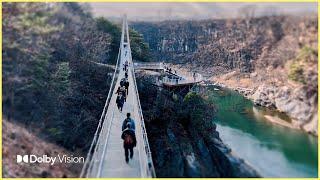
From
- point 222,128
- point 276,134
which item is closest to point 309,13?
point 276,134

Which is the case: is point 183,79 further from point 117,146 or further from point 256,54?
point 117,146

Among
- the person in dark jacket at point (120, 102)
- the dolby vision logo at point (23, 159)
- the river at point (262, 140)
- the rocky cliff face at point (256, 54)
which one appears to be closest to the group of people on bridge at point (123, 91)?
the person in dark jacket at point (120, 102)

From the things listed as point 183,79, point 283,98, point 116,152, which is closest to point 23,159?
point 116,152

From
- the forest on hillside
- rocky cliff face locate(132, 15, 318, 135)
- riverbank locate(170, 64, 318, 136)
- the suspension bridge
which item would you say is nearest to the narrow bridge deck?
the suspension bridge

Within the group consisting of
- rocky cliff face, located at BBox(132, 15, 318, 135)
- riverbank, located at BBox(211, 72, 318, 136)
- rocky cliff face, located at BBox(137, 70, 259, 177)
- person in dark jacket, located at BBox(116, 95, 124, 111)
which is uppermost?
rocky cliff face, located at BBox(132, 15, 318, 135)

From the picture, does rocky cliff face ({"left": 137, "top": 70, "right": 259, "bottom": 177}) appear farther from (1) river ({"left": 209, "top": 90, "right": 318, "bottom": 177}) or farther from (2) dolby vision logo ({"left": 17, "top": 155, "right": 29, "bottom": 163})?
→ (2) dolby vision logo ({"left": 17, "top": 155, "right": 29, "bottom": 163})

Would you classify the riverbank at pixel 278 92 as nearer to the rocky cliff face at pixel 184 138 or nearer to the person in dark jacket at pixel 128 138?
the rocky cliff face at pixel 184 138

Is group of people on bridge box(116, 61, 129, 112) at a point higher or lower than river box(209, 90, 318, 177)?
higher
